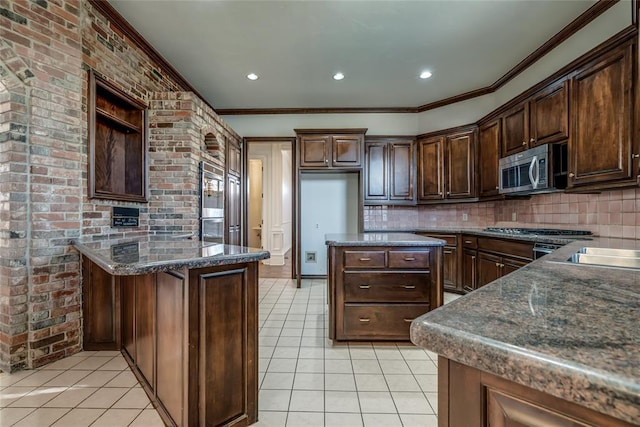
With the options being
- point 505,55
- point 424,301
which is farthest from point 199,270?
point 505,55

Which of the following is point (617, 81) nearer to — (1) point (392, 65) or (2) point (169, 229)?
(1) point (392, 65)

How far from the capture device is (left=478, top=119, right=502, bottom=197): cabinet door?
3.52 metres

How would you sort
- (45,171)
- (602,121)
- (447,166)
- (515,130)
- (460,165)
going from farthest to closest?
(447,166) < (460,165) < (515,130) < (602,121) < (45,171)

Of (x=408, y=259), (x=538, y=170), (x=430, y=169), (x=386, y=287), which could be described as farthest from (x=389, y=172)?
(x=386, y=287)

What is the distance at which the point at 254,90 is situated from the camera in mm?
4062

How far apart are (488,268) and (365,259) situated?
1744 millimetres

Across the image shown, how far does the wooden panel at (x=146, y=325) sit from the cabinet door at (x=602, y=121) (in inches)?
129

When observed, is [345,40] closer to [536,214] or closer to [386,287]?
[386,287]

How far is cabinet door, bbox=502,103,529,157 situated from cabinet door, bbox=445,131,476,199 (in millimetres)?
569

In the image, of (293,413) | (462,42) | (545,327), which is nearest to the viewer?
(545,327)

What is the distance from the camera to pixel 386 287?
2420 millimetres

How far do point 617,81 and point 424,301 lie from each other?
2204 mm

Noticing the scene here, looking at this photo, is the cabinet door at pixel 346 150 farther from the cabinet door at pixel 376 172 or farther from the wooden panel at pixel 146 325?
the wooden panel at pixel 146 325

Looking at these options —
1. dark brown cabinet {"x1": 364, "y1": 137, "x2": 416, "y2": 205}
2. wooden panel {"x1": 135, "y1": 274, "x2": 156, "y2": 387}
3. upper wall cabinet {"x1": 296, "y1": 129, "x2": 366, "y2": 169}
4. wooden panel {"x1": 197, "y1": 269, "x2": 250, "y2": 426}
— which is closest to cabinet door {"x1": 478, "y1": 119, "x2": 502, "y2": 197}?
dark brown cabinet {"x1": 364, "y1": 137, "x2": 416, "y2": 205}
